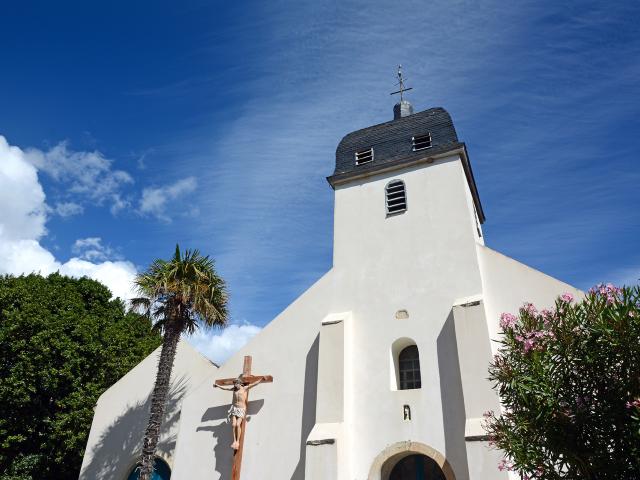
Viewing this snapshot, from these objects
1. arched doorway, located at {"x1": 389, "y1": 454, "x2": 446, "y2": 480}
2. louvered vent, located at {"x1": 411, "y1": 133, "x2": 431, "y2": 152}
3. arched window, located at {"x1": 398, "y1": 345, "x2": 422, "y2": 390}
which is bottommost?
arched doorway, located at {"x1": 389, "y1": 454, "x2": 446, "y2": 480}

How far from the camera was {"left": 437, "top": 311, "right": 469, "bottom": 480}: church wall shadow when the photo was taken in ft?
34.9

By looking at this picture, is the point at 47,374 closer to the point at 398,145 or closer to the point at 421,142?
the point at 398,145

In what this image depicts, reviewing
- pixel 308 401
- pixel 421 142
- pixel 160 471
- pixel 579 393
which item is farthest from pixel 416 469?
pixel 421 142

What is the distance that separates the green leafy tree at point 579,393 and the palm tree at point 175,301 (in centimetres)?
Result: 892

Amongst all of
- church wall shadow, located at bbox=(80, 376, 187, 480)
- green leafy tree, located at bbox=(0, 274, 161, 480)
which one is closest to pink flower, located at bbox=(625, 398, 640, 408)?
church wall shadow, located at bbox=(80, 376, 187, 480)

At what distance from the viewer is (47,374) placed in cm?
1666

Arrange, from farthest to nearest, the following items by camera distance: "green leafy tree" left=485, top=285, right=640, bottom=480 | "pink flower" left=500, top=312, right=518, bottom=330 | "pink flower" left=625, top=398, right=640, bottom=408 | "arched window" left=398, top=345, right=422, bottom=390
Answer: "arched window" left=398, top=345, right=422, bottom=390, "pink flower" left=500, top=312, right=518, bottom=330, "green leafy tree" left=485, top=285, right=640, bottom=480, "pink flower" left=625, top=398, right=640, bottom=408

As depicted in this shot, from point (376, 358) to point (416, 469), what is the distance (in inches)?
110

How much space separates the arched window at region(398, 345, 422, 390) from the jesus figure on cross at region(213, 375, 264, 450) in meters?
3.94

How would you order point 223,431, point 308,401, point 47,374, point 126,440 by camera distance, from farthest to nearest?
point 47,374 < point 126,440 < point 223,431 < point 308,401

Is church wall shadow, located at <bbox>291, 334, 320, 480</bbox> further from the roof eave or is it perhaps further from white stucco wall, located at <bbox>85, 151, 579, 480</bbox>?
the roof eave

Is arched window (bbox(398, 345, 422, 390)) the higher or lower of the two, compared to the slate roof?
lower

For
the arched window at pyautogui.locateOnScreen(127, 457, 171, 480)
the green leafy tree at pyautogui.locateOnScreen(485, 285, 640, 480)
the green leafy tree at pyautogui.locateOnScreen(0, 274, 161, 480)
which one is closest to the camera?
the green leafy tree at pyautogui.locateOnScreen(485, 285, 640, 480)

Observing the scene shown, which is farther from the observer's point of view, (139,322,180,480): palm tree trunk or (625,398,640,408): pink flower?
(139,322,180,480): palm tree trunk
